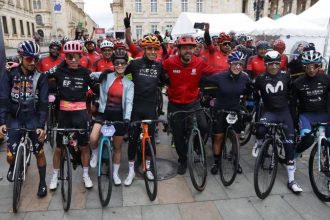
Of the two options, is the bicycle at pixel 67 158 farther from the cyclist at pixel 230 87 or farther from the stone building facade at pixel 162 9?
the stone building facade at pixel 162 9

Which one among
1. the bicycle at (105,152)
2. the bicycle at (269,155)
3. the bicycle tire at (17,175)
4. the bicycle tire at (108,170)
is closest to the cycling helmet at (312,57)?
the bicycle at (269,155)

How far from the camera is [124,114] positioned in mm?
4438

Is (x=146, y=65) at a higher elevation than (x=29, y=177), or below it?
higher

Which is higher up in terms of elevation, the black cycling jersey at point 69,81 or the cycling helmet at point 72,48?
the cycling helmet at point 72,48

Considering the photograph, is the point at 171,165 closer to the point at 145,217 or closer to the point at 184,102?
the point at 184,102

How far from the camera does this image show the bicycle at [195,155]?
176 inches

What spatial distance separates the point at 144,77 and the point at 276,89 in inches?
80.3

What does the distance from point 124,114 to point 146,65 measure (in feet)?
2.73

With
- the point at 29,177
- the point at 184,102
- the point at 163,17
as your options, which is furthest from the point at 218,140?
the point at 163,17

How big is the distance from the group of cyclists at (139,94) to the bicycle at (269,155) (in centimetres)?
13

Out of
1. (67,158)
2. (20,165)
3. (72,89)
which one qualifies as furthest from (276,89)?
(20,165)

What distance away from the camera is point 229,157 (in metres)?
4.99

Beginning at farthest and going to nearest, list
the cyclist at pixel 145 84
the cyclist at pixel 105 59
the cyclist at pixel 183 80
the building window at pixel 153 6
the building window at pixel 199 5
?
the building window at pixel 199 5, the building window at pixel 153 6, the cyclist at pixel 105 59, the cyclist at pixel 183 80, the cyclist at pixel 145 84

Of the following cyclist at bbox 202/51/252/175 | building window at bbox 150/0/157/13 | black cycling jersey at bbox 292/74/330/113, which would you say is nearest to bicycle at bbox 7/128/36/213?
cyclist at bbox 202/51/252/175
